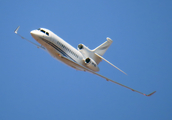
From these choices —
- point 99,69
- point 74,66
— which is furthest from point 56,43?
point 99,69

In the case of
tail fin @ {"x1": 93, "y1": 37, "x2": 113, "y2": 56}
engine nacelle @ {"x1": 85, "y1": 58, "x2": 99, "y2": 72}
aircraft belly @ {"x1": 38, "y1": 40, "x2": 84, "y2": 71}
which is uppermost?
tail fin @ {"x1": 93, "y1": 37, "x2": 113, "y2": 56}

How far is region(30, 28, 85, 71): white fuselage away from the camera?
2370 centimetres

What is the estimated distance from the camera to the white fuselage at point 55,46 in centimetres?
2370

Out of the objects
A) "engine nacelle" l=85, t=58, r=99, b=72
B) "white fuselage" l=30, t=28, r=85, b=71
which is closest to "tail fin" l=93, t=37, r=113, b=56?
"engine nacelle" l=85, t=58, r=99, b=72

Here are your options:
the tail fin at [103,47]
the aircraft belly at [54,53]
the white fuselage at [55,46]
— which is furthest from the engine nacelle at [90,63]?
the tail fin at [103,47]

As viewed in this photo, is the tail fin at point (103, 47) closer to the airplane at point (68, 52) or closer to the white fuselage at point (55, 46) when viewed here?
the airplane at point (68, 52)

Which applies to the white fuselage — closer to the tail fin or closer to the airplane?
the airplane

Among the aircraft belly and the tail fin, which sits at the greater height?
the tail fin

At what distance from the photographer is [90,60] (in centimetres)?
2791

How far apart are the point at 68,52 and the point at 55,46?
1693 mm

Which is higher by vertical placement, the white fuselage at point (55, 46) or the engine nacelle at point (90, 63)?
the engine nacelle at point (90, 63)

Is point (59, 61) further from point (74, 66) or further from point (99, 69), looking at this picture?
point (99, 69)

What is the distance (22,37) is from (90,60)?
23.0 feet

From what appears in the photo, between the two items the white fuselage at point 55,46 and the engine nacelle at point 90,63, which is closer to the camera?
the white fuselage at point 55,46
